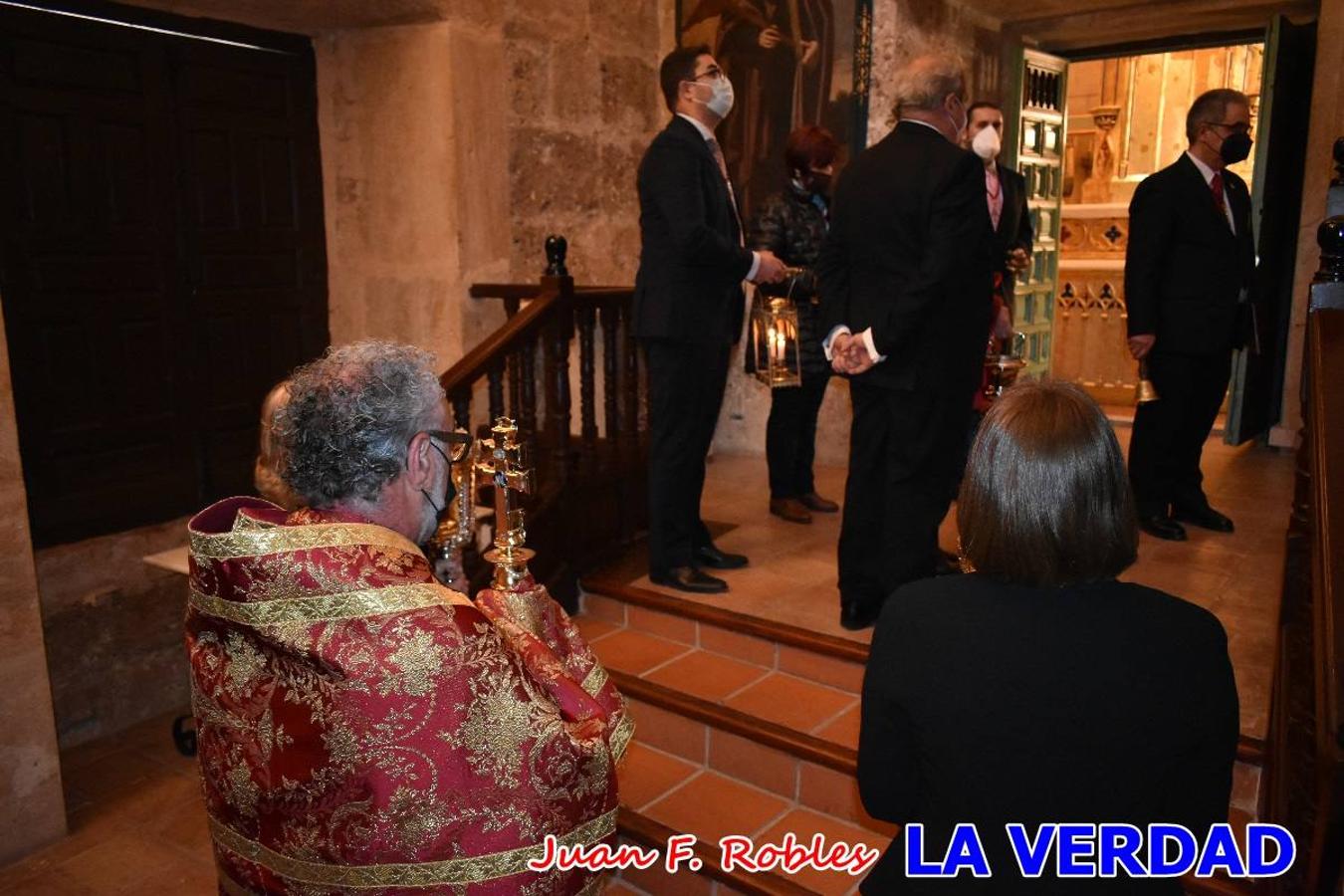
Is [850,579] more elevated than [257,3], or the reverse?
[257,3]

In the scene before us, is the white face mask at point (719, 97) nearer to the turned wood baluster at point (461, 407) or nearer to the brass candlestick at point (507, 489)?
the turned wood baluster at point (461, 407)

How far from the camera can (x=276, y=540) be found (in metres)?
1.43

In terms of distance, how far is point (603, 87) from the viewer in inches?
218

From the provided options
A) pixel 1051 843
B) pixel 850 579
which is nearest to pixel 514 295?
pixel 850 579

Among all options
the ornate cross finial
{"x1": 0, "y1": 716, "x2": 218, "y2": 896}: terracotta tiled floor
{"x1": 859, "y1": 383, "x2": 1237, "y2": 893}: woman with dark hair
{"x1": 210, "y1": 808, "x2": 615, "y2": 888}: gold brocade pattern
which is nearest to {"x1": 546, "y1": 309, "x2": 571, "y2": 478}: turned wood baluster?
the ornate cross finial

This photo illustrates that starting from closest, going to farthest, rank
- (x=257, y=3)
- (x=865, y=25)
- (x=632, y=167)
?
(x=257, y=3) < (x=865, y=25) < (x=632, y=167)

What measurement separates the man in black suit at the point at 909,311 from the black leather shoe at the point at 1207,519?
1713mm

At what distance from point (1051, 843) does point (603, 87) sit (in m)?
4.94

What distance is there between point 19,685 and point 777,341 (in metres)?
2.84

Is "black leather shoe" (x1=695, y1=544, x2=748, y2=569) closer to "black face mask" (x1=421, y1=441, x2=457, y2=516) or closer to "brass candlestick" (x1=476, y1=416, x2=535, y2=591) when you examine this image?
"brass candlestick" (x1=476, y1=416, x2=535, y2=591)

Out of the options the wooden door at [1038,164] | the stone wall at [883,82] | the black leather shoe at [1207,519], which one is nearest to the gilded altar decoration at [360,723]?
the black leather shoe at [1207,519]

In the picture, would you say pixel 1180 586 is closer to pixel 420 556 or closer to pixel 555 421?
pixel 555 421

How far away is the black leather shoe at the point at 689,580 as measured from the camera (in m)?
3.75

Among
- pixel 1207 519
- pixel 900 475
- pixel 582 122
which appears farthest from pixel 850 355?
pixel 582 122
